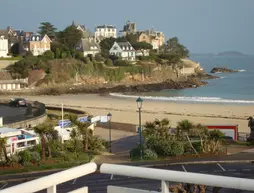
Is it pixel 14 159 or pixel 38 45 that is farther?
pixel 38 45

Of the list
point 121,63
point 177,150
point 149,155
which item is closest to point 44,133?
point 149,155

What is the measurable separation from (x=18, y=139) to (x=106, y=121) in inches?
556

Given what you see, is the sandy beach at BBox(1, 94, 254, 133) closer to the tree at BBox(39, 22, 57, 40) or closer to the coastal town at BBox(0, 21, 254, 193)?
the coastal town at BBox(0, 21, 254, 193)

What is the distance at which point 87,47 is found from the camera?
92062mm

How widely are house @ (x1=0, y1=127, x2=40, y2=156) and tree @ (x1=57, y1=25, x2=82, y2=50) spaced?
230 ft

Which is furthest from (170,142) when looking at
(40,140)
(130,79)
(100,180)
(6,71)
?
(130,79)

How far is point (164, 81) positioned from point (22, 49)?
2667 cm

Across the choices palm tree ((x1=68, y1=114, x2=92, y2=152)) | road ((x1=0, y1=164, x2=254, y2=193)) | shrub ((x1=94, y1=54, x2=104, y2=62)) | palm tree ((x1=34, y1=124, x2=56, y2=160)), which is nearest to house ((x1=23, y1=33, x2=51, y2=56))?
shrub ((x1=94, y1=54, x2=104, y2=62))

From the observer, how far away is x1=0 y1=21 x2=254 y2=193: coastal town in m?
13.7

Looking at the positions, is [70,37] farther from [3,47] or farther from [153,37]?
[153,37]

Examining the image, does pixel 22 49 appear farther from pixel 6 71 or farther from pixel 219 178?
pixel 219 178

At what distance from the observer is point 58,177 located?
11.7 ft

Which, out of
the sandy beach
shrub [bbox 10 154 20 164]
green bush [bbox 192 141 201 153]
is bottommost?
the sandy beach

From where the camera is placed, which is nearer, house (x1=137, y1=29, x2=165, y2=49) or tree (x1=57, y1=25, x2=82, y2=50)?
tree (x1=57, y1=25, x2=82, y2=50)
